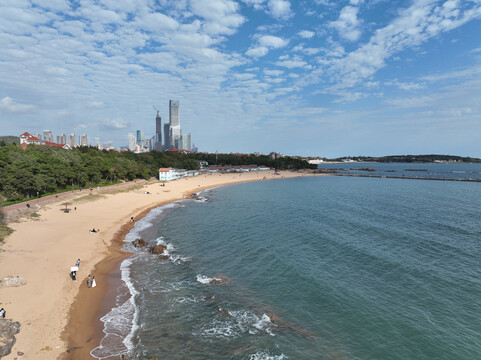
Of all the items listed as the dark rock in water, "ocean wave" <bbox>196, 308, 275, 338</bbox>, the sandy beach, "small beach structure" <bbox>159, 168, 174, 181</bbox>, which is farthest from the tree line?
"ocean wave" <bbox>196, 308, 275, 338</bbox>

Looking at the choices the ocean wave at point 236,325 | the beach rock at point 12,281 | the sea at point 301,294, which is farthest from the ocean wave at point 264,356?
the beach rock at point 12,281

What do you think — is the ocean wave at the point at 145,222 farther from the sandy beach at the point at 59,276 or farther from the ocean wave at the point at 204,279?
the ocean wave at the point at 204,279

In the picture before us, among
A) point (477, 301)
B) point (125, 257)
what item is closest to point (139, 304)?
point (125, 257)

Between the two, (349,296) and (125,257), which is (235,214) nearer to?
(125,257)

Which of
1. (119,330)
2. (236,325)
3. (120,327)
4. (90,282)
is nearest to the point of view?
(119,330)

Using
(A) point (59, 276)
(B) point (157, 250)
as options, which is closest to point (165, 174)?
(B) point (157, 250)

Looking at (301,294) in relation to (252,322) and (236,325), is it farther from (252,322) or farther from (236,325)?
(236,325)
